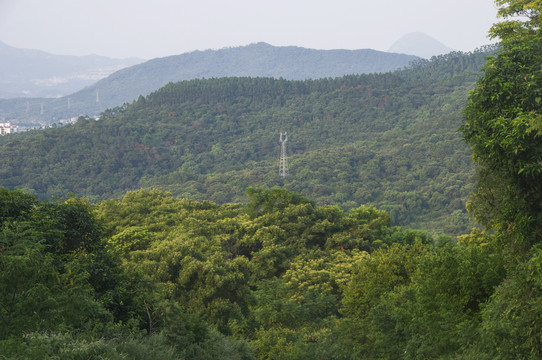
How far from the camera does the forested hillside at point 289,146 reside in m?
71.8

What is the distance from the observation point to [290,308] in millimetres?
17453

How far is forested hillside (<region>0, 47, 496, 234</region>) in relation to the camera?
236 feet

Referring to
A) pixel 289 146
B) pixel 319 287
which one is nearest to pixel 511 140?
pixel 319 287

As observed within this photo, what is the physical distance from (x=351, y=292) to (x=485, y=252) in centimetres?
544

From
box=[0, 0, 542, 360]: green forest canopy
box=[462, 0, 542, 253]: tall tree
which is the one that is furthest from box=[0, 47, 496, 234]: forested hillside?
box=[462, 0, 542, 253]: tall tree

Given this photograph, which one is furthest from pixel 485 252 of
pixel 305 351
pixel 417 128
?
pixel 417 128

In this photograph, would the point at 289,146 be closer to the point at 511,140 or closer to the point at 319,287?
the point at 319,287

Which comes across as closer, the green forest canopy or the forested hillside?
the green forest canopy

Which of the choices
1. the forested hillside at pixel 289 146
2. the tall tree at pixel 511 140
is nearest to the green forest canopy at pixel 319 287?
the tall tree at pixel 511 140

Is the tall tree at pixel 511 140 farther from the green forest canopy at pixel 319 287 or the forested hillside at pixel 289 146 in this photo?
the forested hillside at pixel 289 146

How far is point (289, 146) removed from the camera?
10444 centimetres

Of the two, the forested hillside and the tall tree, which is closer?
the tall tree

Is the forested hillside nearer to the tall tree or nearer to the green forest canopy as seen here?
the green forest canopy

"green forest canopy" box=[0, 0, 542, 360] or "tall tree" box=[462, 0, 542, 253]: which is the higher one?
"tall tree" box=[462, 0, 542, 253]
